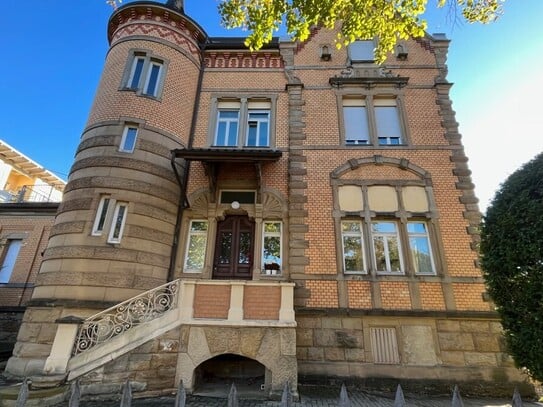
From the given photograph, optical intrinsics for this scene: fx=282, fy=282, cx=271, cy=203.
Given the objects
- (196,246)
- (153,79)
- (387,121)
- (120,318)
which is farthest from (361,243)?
(153,79)

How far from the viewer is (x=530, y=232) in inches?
191

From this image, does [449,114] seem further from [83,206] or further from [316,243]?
[83,206]

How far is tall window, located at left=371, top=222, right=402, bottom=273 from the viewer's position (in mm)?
8570

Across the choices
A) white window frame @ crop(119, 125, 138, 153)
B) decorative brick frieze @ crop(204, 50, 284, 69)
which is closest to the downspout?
white window frame @ crop(119, 125, 138, 153)

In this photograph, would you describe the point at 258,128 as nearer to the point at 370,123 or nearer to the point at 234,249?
the point at 370,123

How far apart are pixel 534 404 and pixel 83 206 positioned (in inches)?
487

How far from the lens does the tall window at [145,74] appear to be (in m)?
9.76

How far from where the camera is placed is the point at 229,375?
7555mm

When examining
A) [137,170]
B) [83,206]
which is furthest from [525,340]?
[83,206]

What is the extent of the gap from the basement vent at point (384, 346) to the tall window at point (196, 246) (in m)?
5.45

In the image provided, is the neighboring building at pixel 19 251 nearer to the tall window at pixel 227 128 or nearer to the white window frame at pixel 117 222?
the white window frame at pixel 117 222

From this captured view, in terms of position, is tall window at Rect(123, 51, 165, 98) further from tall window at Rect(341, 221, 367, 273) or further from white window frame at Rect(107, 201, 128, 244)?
tall window at Rect(341, 221, 367, 273)

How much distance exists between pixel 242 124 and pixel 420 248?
7520 mm

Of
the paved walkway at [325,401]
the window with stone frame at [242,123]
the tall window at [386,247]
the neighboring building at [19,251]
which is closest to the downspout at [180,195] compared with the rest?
the window with stone frame at [242,123]
